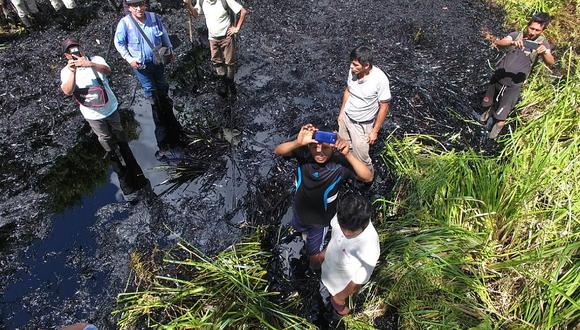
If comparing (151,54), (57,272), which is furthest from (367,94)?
(57,272)

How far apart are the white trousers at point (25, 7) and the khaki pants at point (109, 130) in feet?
12.1

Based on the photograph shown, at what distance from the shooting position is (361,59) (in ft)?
11.1

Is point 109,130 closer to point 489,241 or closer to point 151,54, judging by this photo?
point 151,54

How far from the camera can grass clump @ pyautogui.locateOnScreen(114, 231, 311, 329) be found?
10.3 ft

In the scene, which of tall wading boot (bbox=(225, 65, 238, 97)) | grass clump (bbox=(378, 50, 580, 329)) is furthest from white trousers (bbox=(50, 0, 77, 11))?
grass clump (bbox=(378, 50, 580, 329))

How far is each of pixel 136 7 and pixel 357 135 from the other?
2.78 meters

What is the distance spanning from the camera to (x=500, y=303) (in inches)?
124

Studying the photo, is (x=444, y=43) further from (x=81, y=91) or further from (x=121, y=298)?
(x=121, y=298)

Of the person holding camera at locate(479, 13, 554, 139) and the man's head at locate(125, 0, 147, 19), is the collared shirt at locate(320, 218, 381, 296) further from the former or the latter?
the man's head at locate(125, 0, 147, 19)

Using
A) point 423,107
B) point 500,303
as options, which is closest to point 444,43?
point 423,107

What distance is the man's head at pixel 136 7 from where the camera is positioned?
412 centimetres

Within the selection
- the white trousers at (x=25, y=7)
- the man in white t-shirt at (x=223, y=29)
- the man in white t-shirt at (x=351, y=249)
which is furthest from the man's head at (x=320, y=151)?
the white trousers at (x=25, y=7)

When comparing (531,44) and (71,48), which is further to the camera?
(531,44)

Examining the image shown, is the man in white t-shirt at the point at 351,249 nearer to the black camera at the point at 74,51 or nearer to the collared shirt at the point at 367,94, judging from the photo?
the collared shirt at the point at 367,94
